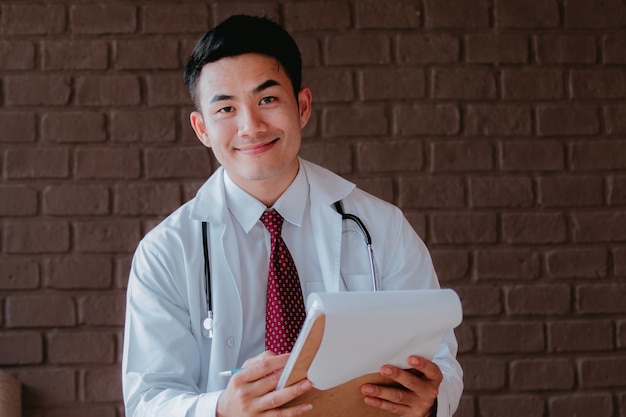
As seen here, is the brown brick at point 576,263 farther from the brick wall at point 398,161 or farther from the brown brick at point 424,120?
the brown brick at point 424,120

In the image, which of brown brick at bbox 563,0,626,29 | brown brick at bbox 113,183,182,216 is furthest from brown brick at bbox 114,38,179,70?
brown brick at bbox 563,0,626,29

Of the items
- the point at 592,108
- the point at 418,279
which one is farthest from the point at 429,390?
the point at 592,108

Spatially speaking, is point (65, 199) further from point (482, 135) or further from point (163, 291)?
point (482, 135)

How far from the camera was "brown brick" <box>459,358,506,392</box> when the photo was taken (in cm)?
221

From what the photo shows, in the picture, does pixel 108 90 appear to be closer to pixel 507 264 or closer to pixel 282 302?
pixel 282 302

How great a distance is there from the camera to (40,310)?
7.07ft

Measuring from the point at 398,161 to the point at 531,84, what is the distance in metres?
0.48

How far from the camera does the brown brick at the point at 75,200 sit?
7.13 feet

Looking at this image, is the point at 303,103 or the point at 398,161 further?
the point at 398,161

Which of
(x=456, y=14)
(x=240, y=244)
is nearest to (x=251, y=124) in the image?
(x=240, y=244)

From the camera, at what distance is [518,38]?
2270 mm

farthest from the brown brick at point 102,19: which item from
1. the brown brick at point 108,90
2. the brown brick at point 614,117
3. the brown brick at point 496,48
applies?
the brown brick at point 614,117

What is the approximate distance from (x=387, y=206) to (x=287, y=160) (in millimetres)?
272

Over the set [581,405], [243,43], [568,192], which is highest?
[243,43]
